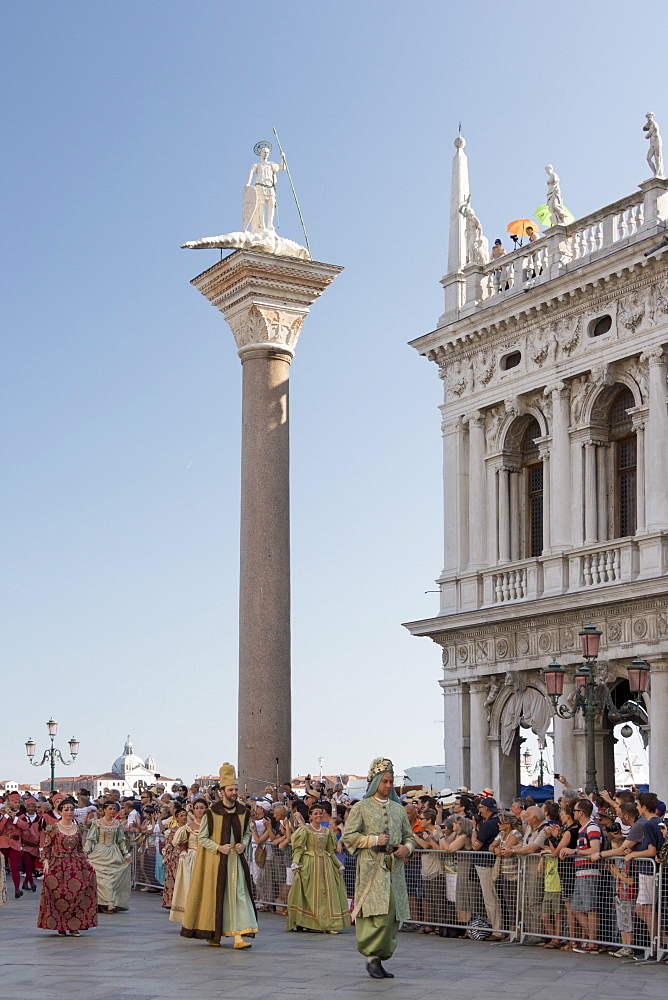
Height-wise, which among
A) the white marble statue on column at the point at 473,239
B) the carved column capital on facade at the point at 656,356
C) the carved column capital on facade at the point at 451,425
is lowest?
the carved column capital on facade at the point at 451,425

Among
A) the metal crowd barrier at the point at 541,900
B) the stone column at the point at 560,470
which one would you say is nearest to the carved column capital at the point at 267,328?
Result: the stone column at the point at 560,470

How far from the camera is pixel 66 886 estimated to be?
14.5 meters

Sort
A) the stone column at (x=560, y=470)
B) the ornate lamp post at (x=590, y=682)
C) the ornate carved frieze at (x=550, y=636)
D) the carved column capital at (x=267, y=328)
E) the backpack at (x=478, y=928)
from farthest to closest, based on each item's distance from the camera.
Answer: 1. the stone column at (x=560, y=470)
2. the ornate carved frieze at (x=550, y=636)
3. the carved column capital at (x=267, y=328)
4. the ornate lamp post at (x=590, y=682)
5. the backpack at (x=478, y=928)

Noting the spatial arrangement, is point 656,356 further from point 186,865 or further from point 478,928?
point 186,865

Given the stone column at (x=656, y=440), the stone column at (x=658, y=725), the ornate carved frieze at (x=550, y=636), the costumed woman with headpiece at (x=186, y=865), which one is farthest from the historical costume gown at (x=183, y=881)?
the stone column at (x=656, y=440)

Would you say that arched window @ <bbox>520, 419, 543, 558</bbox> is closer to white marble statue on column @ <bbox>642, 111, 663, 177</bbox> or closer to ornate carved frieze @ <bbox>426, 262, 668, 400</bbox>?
ornate carved frieze @ <bbox>426, 262, 668, 400</bbox>

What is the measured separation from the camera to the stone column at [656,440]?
85.0 ft

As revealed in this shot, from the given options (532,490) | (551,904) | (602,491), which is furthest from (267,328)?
(551,904)

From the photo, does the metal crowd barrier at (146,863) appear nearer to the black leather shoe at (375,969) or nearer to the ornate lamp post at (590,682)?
the ornate lamp post at (590,682)

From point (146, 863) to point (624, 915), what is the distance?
10.0m

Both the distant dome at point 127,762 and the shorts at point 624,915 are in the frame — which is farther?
the distant dome at point 127,762

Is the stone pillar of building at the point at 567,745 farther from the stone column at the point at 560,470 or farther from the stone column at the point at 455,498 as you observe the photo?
the stone column at the point at 455,498

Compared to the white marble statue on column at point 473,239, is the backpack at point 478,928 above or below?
below

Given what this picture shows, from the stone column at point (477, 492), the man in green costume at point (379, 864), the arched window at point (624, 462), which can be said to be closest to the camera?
the man in green costume at point (379, 864)
